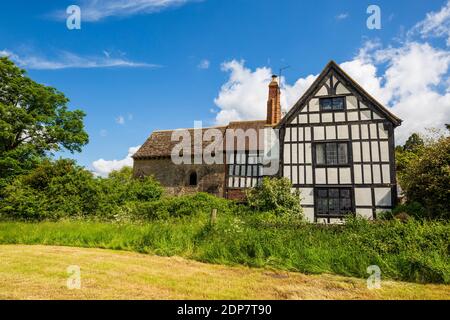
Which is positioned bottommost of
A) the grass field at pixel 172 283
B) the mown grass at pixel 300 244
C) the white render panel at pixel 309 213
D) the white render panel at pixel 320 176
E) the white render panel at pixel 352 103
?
the grass field at pixel 172 283

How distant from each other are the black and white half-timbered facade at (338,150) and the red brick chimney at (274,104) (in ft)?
11.2

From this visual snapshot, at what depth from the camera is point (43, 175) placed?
1283 cm

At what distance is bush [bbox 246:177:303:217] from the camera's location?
554 inches

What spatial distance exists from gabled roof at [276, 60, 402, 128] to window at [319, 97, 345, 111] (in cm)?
66

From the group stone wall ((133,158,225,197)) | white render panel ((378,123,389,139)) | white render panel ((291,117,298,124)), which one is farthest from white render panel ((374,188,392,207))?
stone wall ((133,158,225,197))

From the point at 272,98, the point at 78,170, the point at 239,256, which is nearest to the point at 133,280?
the point at 239,256

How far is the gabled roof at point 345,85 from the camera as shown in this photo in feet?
46.7

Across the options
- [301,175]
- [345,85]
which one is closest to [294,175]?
[301,175]

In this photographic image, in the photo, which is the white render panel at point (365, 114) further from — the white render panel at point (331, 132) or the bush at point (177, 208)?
the bush at point (177, 208)

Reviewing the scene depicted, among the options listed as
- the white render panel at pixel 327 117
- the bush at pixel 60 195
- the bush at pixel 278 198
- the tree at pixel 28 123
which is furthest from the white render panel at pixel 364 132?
the tree at pixel 28 123

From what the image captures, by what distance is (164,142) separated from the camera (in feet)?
77.8

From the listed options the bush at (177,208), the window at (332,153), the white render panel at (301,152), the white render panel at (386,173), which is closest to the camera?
the bush at (177,208)

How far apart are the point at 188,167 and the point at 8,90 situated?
14.5 m
